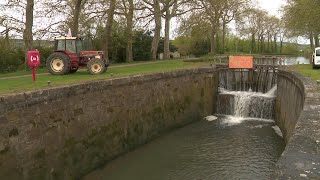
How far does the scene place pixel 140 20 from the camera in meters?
33.0

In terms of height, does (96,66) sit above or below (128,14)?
below

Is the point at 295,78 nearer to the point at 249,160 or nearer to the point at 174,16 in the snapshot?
the point at 249,160

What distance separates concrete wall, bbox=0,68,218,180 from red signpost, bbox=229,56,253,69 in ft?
17.4

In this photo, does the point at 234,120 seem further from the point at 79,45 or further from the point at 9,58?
the point at 9,58

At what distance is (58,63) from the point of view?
17109 millimetres

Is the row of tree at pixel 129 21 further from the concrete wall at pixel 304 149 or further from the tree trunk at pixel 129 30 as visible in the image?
the concrete wall at pixel 304 149

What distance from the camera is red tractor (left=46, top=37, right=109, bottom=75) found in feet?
55.6

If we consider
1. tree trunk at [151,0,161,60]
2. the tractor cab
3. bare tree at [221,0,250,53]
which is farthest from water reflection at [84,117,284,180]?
bare tree at [221,0,250,53]

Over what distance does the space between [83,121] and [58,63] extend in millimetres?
5324

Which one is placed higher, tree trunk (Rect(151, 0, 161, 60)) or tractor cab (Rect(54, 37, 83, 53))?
tree trunk (Rect(151, 0, 161, 60))

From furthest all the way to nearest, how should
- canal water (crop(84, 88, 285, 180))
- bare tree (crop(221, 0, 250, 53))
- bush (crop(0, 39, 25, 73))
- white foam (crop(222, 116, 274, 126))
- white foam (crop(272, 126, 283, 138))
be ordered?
bare tree (crop(221, 0, 250, 53)) → bush (crop(0, 39, 25, 73)) → white foam (crop(222, 116, 274, 126)) → white foam (crop(272, 126, 283, 138)) → canal water (crop(84, 88, 285, 180))

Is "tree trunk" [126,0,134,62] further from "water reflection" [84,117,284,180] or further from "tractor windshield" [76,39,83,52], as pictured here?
"water reflection" [84,117,284,180]

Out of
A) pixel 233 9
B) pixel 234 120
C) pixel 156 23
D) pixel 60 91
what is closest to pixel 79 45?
pixel 60 91

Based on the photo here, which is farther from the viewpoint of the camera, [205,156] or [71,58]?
[71,58]
